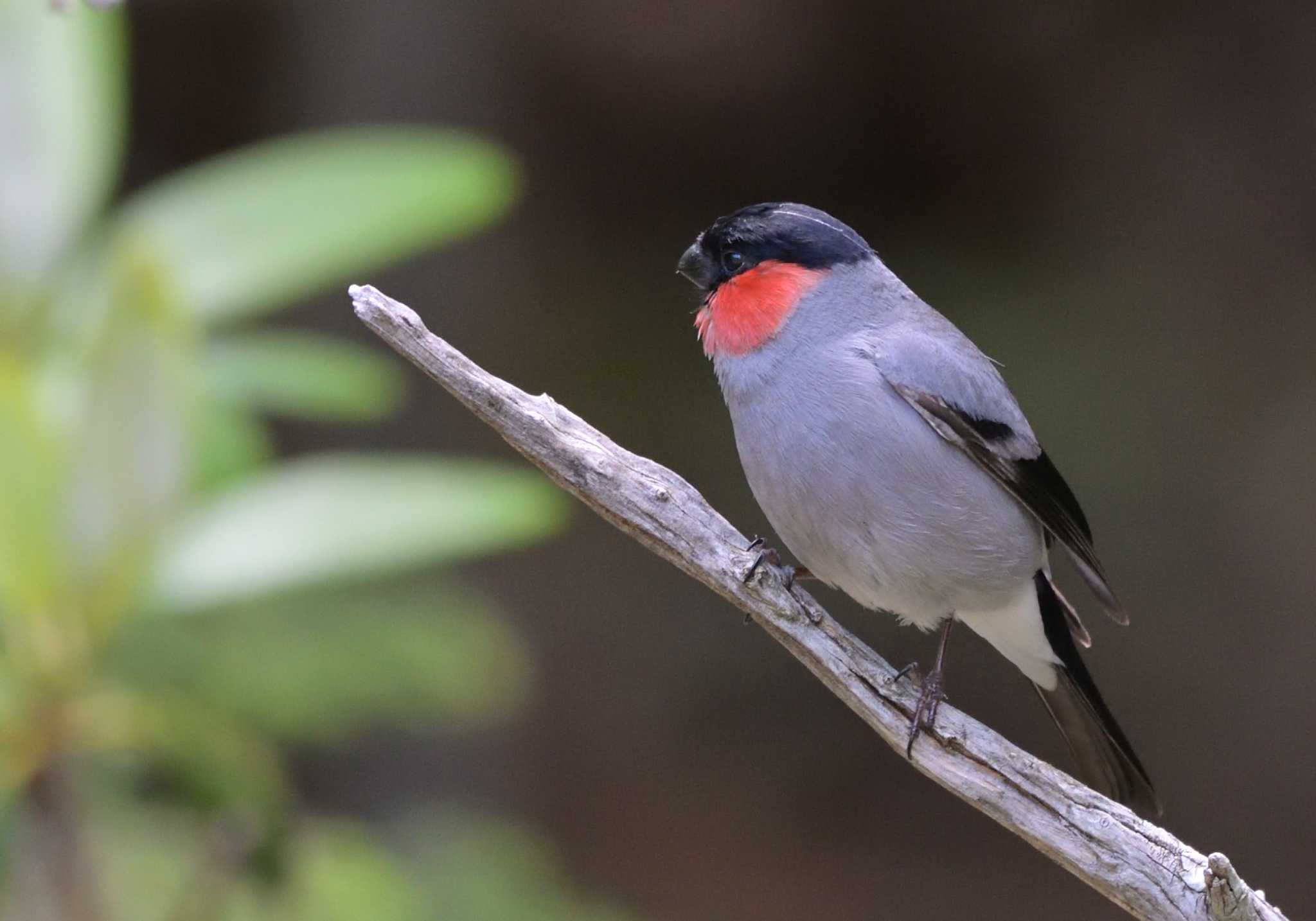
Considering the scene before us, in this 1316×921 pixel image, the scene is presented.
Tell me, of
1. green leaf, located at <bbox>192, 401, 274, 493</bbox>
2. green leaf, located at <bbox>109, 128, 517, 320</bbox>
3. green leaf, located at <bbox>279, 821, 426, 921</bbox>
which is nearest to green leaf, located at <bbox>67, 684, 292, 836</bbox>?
green leaf, located at <bbox>279, 821, 426, 921</bbox>

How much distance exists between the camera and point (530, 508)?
9.54 feet

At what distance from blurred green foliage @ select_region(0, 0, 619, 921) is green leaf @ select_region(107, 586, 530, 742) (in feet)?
0.04

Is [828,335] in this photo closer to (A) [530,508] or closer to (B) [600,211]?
(A) [530,508]

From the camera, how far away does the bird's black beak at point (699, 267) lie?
281 centimetres

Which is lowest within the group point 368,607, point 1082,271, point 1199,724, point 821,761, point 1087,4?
point 821,761

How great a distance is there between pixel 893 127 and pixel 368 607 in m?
4.39

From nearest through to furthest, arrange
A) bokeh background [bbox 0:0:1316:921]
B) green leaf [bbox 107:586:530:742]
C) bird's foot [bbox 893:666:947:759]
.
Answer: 1. bird's foot [bbox 893:666:947:759]
2. green leaf [bbox 107:586:530:742]
3. bokeh background [bbox 0:0:1316:921]

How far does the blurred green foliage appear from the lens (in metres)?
2.60

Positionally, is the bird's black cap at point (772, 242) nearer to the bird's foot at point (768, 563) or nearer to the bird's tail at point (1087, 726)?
the bird's foot at point (768, 563)

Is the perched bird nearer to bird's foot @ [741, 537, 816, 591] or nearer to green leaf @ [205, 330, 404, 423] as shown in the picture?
bird's foot @ [741, 537, 816, 591]

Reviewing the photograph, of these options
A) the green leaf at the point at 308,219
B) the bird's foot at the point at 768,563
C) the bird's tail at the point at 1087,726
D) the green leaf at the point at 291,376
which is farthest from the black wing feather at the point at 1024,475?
the green leaf at the point at 291,376

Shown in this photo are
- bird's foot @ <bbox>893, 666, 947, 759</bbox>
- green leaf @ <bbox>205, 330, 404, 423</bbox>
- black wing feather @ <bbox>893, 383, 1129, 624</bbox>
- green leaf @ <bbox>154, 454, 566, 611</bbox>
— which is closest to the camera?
bird's foot @ <bbox>893, 666, 947, 759</bbox>

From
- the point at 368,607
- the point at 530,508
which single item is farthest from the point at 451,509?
the point at 368,607

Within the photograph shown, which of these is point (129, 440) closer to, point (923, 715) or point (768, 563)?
point (768, 563)
